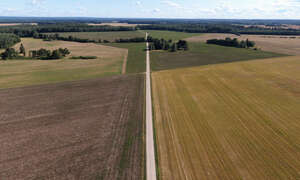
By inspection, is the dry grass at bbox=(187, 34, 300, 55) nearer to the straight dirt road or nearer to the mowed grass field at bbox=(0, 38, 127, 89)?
the mowed grass field at bbox=(0, 38, 127, 89)

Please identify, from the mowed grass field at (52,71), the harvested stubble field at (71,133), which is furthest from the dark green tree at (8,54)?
the harvested stubble field at (71,133)

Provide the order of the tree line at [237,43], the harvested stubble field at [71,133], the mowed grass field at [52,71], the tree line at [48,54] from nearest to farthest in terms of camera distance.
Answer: the harvested stubble field at [71,133], the mowed grass field at [52,71], the tree line at [48,54], the tree line at [237,43]

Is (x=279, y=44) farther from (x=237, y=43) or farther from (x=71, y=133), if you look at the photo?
(x=71, y=133)

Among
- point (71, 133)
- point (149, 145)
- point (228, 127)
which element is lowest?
point (149, 145)

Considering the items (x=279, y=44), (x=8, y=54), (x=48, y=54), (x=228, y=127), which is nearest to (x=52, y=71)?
(x=48, y=54)

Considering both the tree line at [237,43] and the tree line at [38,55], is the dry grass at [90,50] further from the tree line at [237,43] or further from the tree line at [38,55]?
the tree line at [237,43]

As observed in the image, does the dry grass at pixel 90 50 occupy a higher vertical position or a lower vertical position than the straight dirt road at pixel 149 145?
higher

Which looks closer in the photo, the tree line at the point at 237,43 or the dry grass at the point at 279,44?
the dry grass at the point at 279,44
